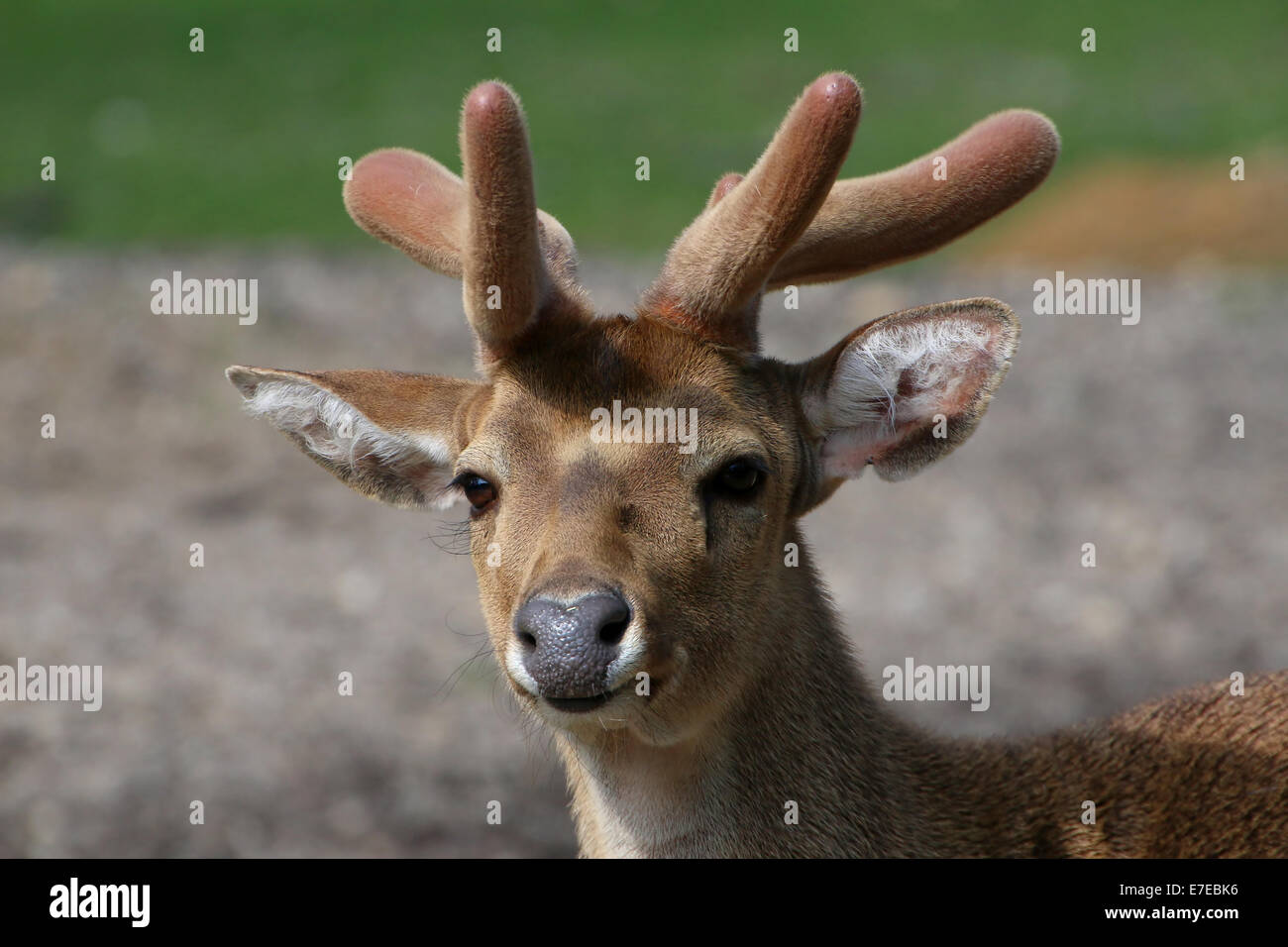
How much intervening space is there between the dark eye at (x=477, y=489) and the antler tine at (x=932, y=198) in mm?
1097

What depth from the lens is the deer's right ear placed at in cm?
480

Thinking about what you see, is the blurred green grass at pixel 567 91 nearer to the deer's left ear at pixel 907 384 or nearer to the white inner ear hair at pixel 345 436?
the white inner ear hair at pixel 345 436

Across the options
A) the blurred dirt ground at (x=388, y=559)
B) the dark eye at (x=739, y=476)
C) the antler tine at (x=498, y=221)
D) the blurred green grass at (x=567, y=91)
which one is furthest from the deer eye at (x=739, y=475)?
the blurred green grass at (x=567, y=91)

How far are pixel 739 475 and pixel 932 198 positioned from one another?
3.80ft

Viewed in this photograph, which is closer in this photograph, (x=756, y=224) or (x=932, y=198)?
(x=756, y=224)

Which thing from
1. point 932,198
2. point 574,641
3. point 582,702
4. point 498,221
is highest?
point 932,198

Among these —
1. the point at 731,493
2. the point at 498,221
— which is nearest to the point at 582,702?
the point at 731,493

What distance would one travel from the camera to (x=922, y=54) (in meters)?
30.1

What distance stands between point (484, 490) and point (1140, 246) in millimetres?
17370

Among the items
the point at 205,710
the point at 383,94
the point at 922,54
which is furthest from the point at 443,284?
the point at 922,54

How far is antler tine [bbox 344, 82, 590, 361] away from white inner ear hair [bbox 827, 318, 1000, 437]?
0.79m

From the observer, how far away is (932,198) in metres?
4.90

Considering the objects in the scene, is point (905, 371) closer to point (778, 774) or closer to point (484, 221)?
point (778, 774)

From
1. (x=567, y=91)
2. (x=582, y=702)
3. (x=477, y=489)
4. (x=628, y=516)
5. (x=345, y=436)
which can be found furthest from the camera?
(x=567, y=91)
